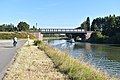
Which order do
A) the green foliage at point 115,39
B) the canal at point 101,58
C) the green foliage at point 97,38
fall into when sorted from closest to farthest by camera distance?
the canal at point 101,58 → the green foliage at point 115,39 → the green foliage at point 97,38

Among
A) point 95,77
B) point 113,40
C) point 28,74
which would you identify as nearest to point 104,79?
point 95,77

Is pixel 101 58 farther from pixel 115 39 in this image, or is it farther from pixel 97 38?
pixel 97 38

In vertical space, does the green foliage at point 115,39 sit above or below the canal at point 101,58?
below

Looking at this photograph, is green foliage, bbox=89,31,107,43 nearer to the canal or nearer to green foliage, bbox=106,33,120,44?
green foliage, bbox=106,33,120,44

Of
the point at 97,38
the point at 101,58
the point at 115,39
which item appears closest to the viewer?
the point at 101,58

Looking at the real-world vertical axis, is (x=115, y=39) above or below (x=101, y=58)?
below

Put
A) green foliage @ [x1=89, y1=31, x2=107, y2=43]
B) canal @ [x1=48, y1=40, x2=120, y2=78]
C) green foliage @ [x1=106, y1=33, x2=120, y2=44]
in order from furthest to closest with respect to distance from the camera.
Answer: green foliage @ [x1=89, y1=31, x2=107, y2=43]
green foliage @ [x1=106, y1=33, x2=120, y2=44]
canal @ [x1=48, y1=40, x2=120, y2=78]

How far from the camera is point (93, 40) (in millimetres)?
139250

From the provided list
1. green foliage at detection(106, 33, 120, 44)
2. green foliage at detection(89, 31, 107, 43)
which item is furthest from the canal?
green foliage at detection(89, 31, 107, 43)

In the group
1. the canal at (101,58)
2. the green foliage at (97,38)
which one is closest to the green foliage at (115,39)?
the green foliage at (97,38)

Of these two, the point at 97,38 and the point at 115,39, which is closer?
the point at 115,39

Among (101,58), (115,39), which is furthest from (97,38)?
(101,58)

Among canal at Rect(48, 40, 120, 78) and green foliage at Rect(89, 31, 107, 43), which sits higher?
canal at Rect(48, 40, 120, 78)

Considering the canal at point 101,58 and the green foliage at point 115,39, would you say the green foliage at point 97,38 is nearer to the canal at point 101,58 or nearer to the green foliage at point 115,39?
the green foliage at point 115,39
